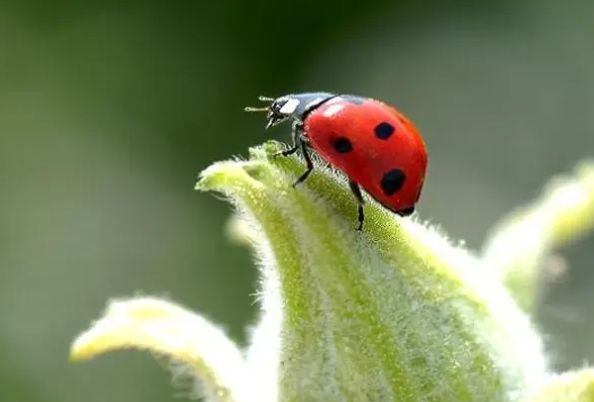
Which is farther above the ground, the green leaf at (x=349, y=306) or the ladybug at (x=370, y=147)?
the ladybug at (x=370, y=147)

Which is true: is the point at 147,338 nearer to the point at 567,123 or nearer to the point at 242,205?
the point at 242,205

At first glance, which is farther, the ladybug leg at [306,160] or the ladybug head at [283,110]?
the ladybug head at [283,110]

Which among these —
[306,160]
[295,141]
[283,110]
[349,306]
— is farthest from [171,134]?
[349,306]

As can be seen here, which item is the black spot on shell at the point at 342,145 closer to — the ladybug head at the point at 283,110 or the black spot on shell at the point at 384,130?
the black spot on shell at the point at 384,130

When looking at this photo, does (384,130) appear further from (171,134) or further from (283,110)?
(171,134)

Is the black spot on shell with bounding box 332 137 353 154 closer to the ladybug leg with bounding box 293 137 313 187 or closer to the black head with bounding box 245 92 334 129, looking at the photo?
the ladybug leg with bounding box 293 137 313 187

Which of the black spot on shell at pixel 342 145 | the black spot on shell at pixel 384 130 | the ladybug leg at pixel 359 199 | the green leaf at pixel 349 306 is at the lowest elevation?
the green leaf at pixel 349 306

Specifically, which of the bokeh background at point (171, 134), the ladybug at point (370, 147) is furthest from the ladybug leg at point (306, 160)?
the bokeh background at point (171, 134)
